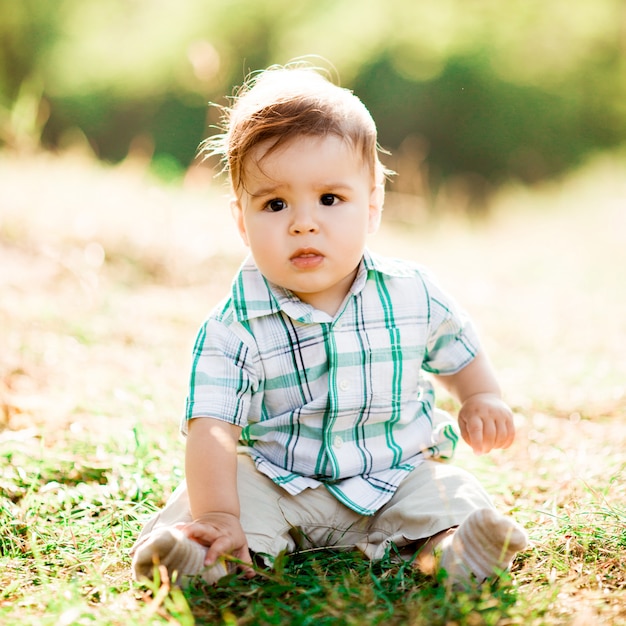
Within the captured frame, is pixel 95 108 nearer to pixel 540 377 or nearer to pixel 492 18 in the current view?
pixel 492 18

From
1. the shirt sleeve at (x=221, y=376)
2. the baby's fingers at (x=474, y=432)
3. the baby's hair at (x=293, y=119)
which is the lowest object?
the baby's fingers at (x=474, y=432)

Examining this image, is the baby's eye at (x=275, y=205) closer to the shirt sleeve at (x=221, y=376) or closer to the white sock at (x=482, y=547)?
the shirt sleeve at (x=221, y=376)

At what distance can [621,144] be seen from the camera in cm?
1294

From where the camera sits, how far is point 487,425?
1.87 m

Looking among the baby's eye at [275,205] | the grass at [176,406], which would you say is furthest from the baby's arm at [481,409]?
the baby's eye at [275,205]

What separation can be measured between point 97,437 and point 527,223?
5648 millimetres

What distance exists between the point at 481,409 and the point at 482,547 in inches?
17.3

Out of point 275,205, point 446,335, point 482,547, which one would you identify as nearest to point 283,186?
point 275,205

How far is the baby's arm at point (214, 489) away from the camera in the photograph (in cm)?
160

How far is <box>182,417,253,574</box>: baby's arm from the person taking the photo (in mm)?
1596

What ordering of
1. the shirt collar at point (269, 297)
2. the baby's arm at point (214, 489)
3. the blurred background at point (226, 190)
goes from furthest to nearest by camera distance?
the blurred background at point (226, 190)
the shirt collar at point (269, 297)
the baby's arm at point (214, 489)

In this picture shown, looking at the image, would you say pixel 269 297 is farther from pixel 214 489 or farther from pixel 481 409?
pixel 481 409

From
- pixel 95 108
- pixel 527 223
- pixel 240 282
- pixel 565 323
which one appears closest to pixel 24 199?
pixel 565 323

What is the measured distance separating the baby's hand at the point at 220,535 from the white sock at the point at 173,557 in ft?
0.06
